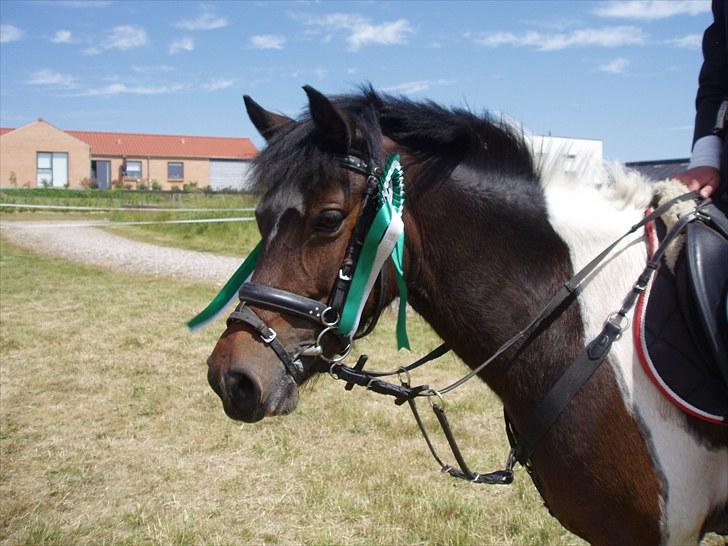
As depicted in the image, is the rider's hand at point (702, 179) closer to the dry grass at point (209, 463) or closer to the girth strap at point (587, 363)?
the girth strap at point (587, 363)

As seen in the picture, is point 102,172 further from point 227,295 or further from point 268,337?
point 268,337

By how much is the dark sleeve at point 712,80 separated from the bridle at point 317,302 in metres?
→ 1.43

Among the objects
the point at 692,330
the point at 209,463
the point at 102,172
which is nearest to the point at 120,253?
the point at 209,463

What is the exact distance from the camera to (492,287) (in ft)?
7.42

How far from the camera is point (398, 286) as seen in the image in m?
2.32

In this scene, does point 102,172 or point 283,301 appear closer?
point 283,301

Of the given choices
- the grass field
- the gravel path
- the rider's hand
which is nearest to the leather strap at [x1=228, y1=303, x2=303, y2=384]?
the rider's hand

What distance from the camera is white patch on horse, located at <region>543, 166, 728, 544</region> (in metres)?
2.05

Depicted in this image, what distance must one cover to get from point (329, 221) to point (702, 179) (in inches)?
56.8

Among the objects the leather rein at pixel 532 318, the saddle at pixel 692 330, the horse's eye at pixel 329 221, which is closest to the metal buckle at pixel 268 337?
the leather rein at pixel 532 318

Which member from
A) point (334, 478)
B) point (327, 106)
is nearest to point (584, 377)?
point (327, 106)

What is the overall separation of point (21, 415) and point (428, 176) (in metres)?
5.53

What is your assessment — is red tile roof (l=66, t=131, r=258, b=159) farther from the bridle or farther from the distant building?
the bridle

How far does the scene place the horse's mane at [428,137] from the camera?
7.49ft
